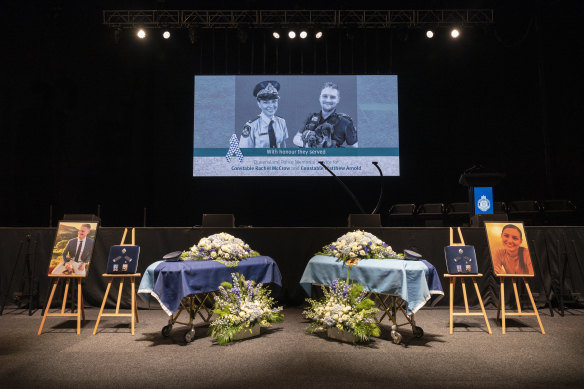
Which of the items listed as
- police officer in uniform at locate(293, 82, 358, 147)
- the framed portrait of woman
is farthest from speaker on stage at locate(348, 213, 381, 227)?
police officer in uniform at locate(293, 82, 358, 147)

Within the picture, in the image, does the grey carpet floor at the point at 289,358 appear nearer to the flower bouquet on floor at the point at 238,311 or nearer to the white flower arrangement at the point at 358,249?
the flower bouquet on floor at the point at 238,311

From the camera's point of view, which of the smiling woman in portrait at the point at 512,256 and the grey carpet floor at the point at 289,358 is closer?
the grey carpet floor at the point at 289,358

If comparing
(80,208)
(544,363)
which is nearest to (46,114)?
(80,208)

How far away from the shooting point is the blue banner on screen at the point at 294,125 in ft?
31.1

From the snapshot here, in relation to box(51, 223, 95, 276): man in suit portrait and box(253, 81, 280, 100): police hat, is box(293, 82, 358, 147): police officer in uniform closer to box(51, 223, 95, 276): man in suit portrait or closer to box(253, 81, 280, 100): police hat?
box(253, 81, 280, 100): police hat

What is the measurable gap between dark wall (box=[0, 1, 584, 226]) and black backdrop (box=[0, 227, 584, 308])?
3.62m

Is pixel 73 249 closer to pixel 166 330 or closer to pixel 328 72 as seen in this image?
pixel 166 330

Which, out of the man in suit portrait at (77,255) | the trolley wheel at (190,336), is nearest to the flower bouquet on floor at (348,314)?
the trolley wheel at (190,336)

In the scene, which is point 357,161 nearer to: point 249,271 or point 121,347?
point 249,271

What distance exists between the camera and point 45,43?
31.1 ft

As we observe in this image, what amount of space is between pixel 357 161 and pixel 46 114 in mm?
6734

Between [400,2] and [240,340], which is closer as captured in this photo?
[240,340]

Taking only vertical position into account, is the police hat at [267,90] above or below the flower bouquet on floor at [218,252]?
above

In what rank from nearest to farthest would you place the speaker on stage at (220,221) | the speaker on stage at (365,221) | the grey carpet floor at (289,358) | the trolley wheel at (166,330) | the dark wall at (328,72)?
the grey carpet floor at (289,358), the trolley wheel at (166,330), the speaker on stage at (220,221), the speaker on stage at (365,221), the dark wall at (328,72)
